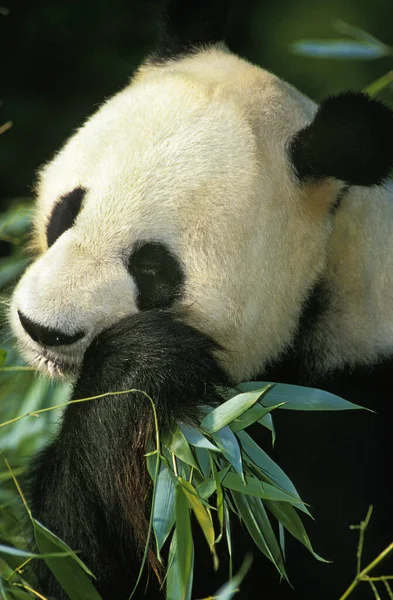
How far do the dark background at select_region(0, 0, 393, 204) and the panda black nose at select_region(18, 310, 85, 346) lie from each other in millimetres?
2922

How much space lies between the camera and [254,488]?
1.92m

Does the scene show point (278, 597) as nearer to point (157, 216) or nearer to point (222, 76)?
point (157, 216)

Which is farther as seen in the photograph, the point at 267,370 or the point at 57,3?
the point at 57,3

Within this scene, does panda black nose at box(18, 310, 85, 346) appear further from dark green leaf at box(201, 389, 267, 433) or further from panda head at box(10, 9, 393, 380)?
dark green leaf at box(201, 389, 267, 433)

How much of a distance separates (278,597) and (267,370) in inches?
23.1

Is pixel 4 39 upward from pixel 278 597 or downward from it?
upward

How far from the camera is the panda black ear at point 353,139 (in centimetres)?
201

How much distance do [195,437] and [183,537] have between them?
0.20 m

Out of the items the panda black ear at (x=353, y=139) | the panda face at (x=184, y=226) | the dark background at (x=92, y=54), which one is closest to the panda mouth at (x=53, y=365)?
the panda face at (x=184, y=226)

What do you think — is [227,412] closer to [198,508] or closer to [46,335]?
[198,508]

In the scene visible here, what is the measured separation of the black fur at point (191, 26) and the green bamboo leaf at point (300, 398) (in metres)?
0.94

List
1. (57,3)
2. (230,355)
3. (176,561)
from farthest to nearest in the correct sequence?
(57,3) < (230,355) < (176,561)

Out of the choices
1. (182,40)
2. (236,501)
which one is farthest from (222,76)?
(236,501)

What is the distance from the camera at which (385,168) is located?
2.04 meters
